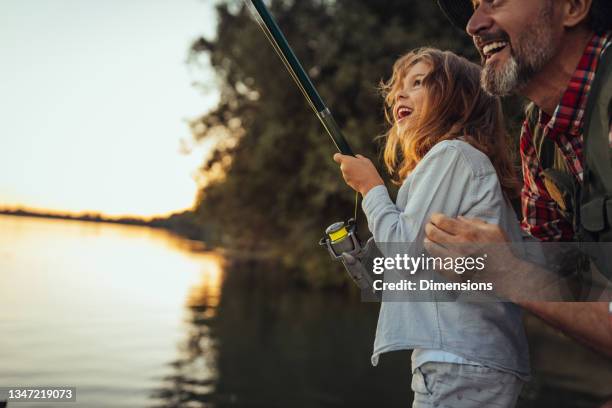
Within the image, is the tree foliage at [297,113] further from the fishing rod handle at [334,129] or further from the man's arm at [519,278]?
the man's arm at [519,278]

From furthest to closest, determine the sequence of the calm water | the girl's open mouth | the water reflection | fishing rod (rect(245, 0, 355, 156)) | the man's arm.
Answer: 1. the calm water
2. the water reflection
3. the girl's open mouth
4. fishing rod (rect(245, 0, 355, 156))
5. the man's arm

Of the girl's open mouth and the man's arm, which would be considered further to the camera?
the girl's open mouth

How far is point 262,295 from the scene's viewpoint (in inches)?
846

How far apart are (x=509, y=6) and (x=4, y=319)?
15.0 meters

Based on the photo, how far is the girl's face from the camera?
2363 millimetres

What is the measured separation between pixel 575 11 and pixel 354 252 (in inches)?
38.0

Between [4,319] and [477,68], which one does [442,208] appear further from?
[4,319]

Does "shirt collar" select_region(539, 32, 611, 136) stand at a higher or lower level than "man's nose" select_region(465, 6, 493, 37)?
lower

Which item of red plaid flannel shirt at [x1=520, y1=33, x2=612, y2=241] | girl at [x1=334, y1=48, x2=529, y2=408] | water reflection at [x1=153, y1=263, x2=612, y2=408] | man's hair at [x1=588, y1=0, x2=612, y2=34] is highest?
water reflection at [x1=153, y1=263, x2=612, y2=408]

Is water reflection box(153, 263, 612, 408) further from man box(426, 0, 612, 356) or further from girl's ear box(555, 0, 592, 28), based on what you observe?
girl's ear box(555, 0, 592, 28)

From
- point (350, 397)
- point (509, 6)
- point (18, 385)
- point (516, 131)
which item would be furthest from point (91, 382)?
point (509, 6)

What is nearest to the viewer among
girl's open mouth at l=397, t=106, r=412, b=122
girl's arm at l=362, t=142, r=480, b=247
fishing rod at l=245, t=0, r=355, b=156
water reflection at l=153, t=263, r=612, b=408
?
girl's arm at l=362, t=142, r=480, b=247
